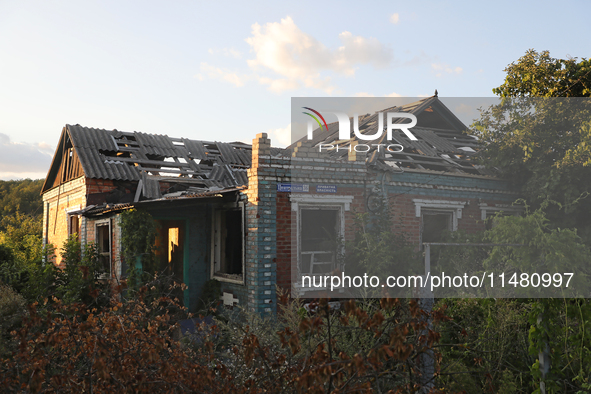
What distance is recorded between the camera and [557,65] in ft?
33.9

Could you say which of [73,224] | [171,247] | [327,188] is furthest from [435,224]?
[73,224]

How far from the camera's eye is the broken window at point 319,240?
850cm

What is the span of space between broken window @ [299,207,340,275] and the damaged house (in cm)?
2

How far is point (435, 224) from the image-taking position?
7.21 meters

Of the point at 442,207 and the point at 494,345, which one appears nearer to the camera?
the point at 494,345

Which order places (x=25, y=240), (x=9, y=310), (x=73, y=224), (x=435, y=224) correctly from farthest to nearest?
1. (x=25, y=240)
2. (x=73, y=224)
3. (x=9, y=310)
4. (x=435, y=224)

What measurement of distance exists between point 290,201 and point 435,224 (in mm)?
2617

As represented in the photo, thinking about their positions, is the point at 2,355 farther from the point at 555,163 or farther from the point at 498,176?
the point at 555,163

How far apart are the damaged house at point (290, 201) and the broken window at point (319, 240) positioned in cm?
2

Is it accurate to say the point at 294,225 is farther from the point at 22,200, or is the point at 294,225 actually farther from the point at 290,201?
the point at 22,200

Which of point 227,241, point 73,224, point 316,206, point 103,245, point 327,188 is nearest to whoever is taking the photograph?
point 327,188

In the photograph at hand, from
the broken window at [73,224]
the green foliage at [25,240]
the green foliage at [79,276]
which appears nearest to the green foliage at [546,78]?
the green foliage at [79,276]

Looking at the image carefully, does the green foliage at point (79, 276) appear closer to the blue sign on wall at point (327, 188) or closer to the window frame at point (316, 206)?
the window frame at point (316, 206)

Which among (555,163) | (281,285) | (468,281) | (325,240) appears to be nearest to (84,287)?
(281,285)
